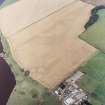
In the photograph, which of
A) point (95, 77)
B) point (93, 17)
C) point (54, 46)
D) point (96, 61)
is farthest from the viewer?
point (93, 17)

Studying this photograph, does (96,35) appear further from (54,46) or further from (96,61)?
(54,46)

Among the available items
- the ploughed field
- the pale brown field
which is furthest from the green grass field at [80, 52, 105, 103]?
the pale brown field

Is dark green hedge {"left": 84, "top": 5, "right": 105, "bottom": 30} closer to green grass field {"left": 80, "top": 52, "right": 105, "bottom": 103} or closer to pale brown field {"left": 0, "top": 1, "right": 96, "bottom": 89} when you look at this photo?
pale brown field {"left": 0, "top": 1, "right": 96, "bottom": 89}

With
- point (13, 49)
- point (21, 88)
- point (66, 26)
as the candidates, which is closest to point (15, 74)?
point (21, 88)

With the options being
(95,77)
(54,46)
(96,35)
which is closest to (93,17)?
(96,35)

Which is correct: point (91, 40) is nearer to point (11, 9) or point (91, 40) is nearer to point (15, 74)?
point (15, 74)

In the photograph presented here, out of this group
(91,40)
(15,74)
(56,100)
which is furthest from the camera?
(91,40)
